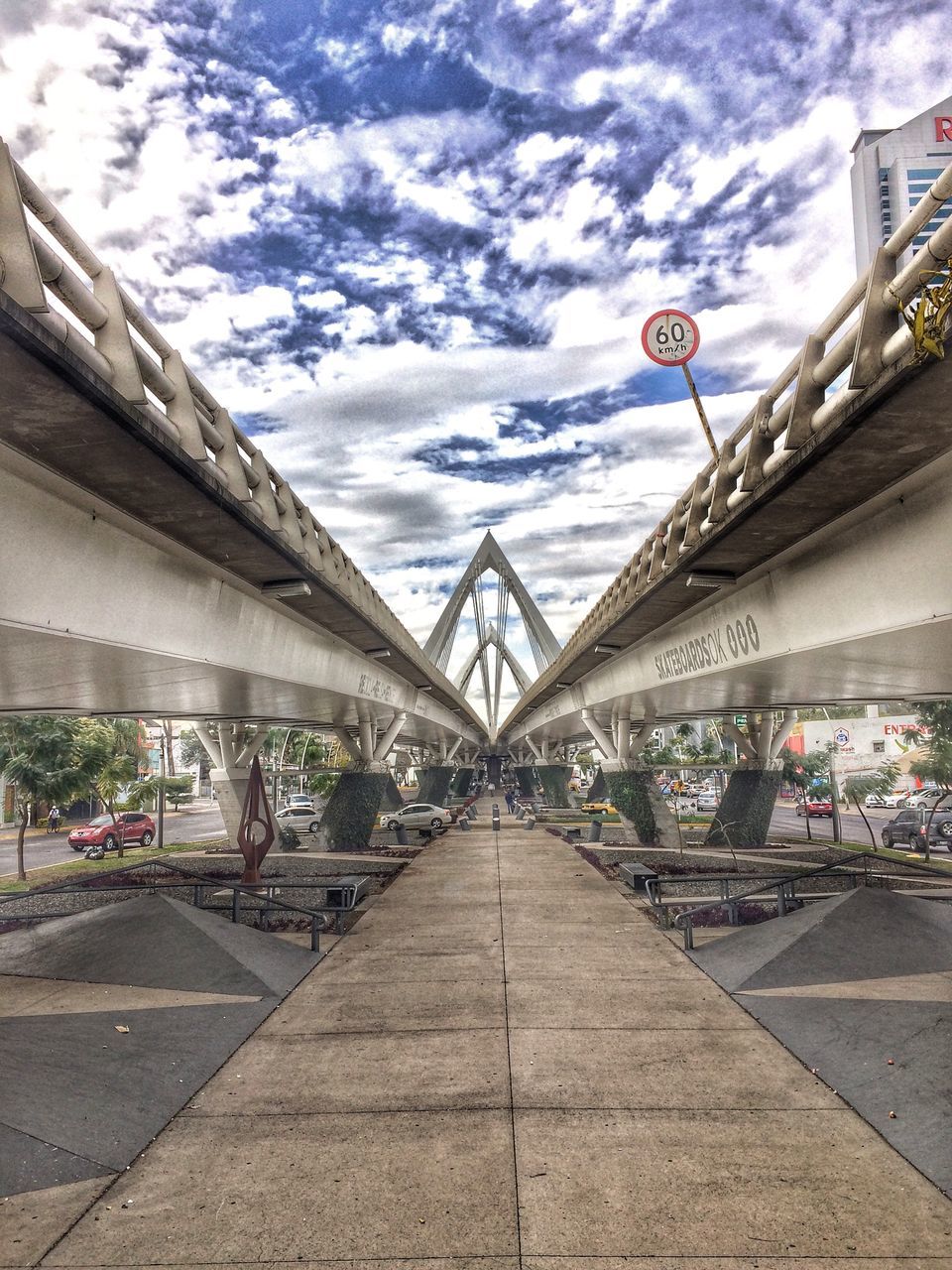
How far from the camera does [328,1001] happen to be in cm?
923

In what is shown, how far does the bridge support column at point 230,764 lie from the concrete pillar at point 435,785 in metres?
31.4

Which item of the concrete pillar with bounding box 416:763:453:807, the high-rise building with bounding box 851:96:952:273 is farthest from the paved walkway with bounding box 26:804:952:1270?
the high-rise building with bounding box 851:96:952:273

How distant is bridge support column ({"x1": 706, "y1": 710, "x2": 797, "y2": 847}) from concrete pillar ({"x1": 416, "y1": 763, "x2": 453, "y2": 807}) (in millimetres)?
33577

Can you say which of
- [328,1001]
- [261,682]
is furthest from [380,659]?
[328,1001]

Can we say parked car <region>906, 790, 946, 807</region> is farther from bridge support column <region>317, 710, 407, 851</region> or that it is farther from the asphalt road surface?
the asphalt road surface

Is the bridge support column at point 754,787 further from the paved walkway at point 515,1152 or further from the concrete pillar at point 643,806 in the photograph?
the paved walkway at point 515,1152

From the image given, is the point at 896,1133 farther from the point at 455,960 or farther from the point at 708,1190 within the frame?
the point at 455,960

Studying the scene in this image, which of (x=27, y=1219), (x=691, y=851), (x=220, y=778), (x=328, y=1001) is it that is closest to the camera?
(x=27, y=1219)

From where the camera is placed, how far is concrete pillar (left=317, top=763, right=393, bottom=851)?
28469mm

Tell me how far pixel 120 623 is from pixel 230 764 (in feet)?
74.0

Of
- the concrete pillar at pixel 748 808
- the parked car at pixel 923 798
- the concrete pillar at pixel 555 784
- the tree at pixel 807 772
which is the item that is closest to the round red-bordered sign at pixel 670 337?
the concrete pillar at pixel 748 808

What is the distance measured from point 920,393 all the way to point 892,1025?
226 inches

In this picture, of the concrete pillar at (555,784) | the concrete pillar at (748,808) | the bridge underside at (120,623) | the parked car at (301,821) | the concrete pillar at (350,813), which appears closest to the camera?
the bridge underside at (120,623)

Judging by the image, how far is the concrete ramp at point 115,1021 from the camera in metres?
5.56
